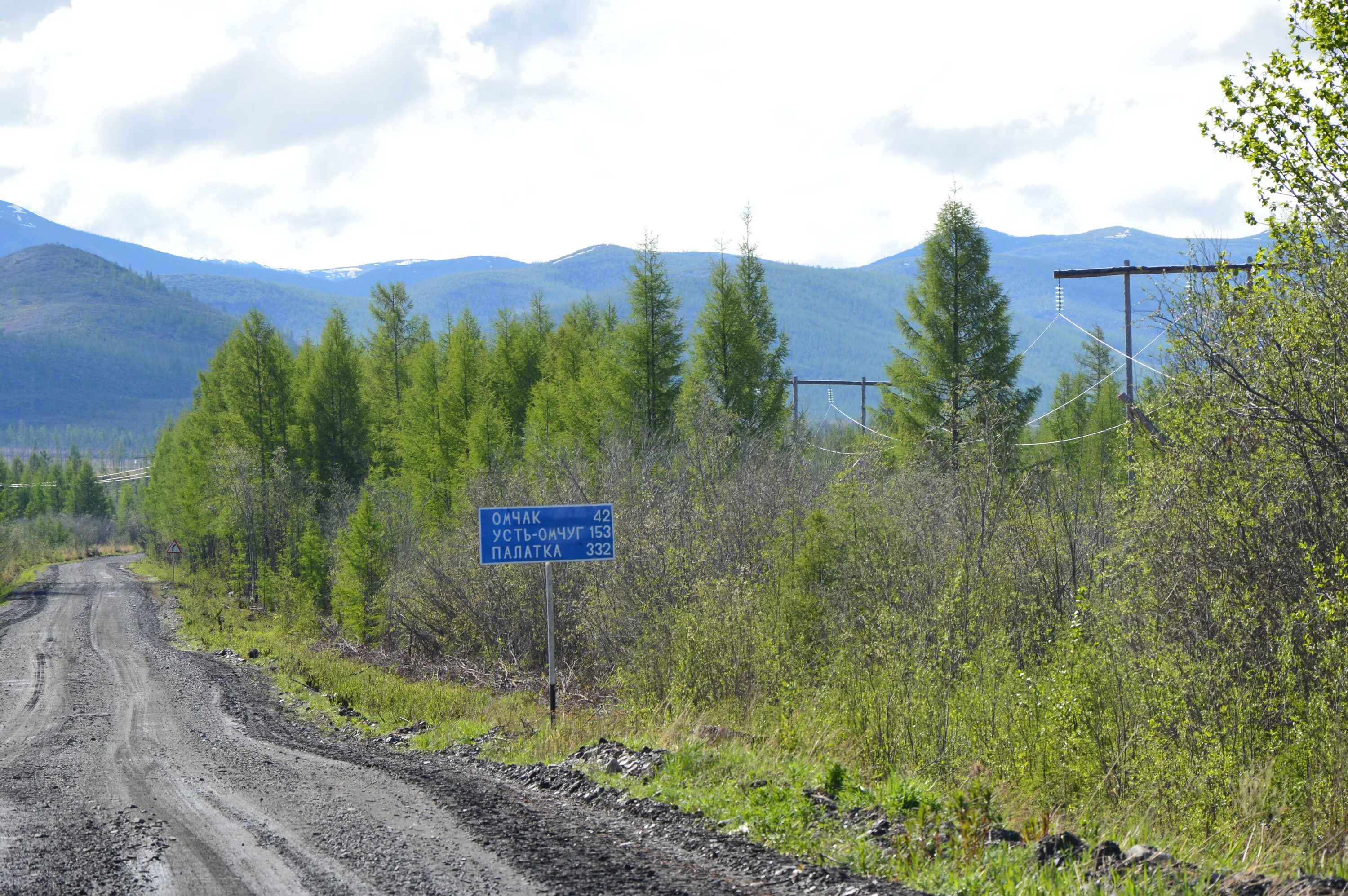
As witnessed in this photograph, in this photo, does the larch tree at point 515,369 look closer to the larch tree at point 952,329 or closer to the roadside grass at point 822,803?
the larch tree at point 952,329

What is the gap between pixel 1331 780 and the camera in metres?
8.35

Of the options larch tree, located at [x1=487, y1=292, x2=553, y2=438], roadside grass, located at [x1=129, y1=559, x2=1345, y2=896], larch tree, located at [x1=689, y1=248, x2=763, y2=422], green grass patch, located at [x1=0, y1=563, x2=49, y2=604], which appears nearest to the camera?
roadside grass, located at [x1=129, y1=559, x2=1345, y2=896]

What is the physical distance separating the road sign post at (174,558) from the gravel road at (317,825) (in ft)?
112

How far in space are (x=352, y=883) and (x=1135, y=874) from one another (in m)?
4.87

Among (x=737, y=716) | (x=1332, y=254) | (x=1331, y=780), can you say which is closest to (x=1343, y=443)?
(x=1332, y=254)

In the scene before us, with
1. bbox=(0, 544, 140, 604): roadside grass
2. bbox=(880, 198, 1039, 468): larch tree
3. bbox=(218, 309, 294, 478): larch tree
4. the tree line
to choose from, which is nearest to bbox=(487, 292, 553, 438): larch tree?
the tree line

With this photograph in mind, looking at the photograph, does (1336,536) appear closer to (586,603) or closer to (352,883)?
(352,883)

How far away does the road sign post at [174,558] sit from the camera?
47.4 m

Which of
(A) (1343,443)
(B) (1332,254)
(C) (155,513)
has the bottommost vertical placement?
(C) (155,513)

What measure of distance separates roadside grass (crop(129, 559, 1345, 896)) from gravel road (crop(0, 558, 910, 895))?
322 mm

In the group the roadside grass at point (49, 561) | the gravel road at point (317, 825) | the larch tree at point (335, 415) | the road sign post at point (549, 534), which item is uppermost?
the larch tree at point (335, 415)

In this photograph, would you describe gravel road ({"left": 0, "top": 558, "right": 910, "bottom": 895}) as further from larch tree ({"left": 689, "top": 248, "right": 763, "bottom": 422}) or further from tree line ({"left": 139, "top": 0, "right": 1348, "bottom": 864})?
larch tree ({"left": 689, "top": 248, "right": 763, "bottom": 422})

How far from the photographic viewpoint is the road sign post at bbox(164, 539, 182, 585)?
47.4 metres

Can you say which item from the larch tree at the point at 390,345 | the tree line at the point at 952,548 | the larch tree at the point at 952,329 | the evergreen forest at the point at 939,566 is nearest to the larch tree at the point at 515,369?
the tree line at the point at 952,548
